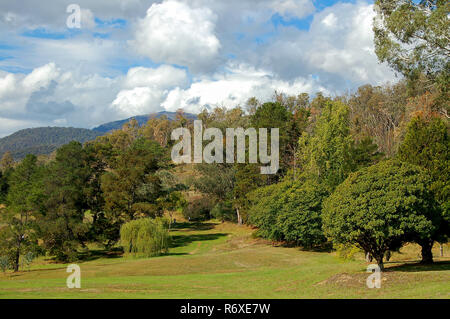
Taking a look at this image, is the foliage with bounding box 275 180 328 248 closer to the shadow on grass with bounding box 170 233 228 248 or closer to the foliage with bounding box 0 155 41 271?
the shadow on grass with bounding box 170 233 228 248

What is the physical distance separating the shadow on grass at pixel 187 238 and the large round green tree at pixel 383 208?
3699 cm

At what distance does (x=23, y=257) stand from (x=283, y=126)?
40.9 metres

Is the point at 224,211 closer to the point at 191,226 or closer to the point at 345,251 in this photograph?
the point at 191,226

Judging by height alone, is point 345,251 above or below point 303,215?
below

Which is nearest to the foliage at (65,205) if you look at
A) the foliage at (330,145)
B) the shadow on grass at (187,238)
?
the shadow on grass at (187,238)

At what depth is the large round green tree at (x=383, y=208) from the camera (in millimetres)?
21766

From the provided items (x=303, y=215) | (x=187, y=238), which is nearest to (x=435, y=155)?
(x=303, y=215)

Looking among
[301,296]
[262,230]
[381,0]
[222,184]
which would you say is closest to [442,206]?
[301,296]

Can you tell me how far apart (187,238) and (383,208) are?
43.7 metres

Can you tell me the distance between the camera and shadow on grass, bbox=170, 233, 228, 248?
58.2 metres

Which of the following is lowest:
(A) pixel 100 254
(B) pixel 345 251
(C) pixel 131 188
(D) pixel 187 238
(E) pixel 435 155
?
(A) pixel 100 254

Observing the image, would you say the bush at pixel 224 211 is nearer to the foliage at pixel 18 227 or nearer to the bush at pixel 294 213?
the bush at pixel 294 213

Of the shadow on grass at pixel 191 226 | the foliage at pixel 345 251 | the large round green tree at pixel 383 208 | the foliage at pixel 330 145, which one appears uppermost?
the foliage at pixel 330 145

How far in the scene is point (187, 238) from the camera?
62.3 metres
